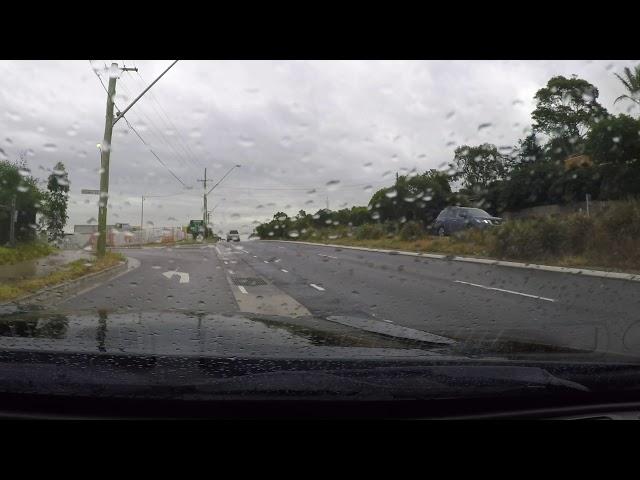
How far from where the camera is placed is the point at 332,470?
8.59 feet

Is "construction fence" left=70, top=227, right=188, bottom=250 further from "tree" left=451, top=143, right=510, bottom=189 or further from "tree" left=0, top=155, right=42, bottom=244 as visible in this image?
"tree" left=451, top=143, right=510, bottom=189

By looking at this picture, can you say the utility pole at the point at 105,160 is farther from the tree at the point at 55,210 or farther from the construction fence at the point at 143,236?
the construction fence at the point at 143,236

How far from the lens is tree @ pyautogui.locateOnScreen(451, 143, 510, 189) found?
1547 cm

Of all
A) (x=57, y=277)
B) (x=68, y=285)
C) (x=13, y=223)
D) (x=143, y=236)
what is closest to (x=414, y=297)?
(x=68, y=285)

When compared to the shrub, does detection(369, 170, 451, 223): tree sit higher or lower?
higher

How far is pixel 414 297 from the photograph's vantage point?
42.2 feet

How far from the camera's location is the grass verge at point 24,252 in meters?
19.7

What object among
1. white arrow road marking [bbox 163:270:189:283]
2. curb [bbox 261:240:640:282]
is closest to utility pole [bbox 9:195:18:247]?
white arrow road marking [bbox 163:270:189:283]

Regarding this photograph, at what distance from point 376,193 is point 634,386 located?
48.6 feet

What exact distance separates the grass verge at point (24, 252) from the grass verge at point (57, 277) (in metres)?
1.85

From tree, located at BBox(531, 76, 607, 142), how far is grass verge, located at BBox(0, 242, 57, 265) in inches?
650

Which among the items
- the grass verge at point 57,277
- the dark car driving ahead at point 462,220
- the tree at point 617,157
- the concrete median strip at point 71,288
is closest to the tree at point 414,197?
the dark car driving ahead at point 462,220
